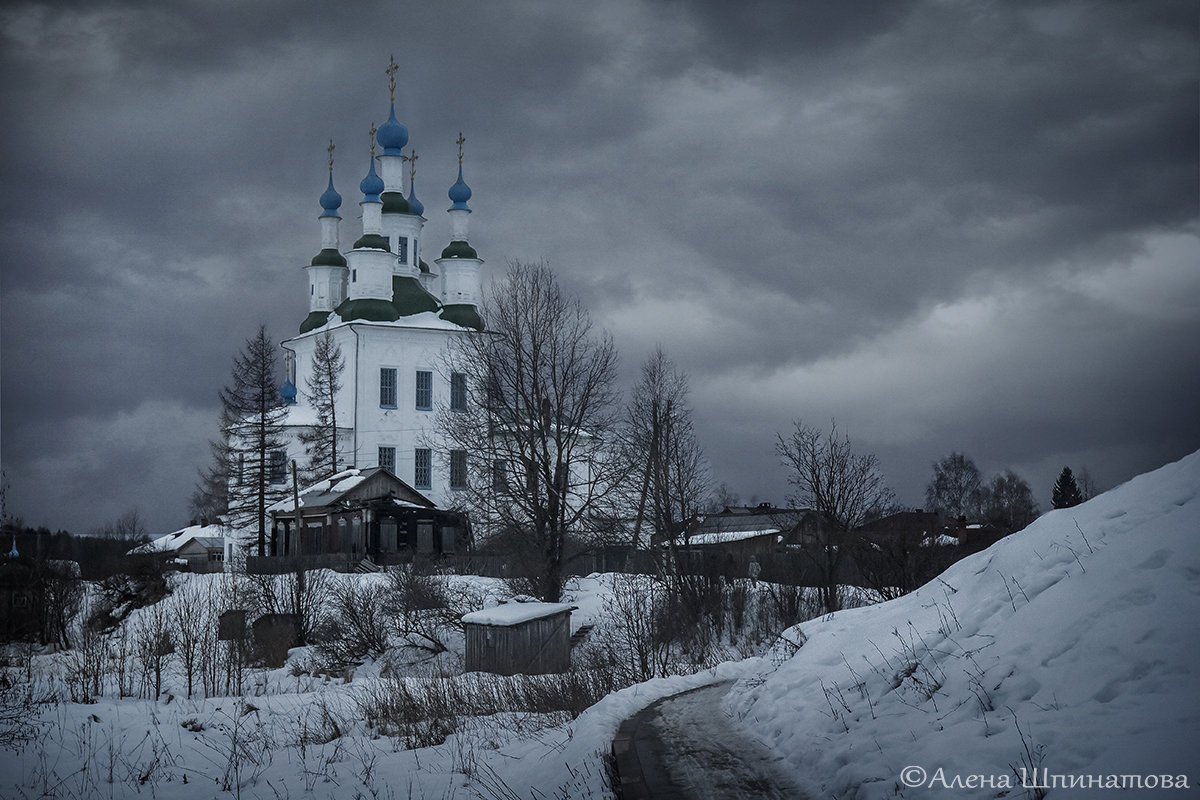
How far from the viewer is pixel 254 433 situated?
45.8 m

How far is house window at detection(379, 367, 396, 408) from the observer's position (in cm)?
5359

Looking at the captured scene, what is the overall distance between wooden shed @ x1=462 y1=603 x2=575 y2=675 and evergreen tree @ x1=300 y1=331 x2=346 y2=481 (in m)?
30.3

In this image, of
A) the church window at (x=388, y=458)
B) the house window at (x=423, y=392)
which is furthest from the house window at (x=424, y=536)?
the house window at (x=423, y=392)

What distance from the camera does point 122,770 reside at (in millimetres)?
12922

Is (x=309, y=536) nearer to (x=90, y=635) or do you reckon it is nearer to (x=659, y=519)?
(x=659, y=519)

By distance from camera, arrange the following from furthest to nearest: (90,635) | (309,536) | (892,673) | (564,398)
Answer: (309,536) < (564,398) < (90,635) < (892,673)

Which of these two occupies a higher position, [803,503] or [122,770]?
[803,503]

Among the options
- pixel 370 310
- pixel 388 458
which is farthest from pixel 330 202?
pixel 388 458

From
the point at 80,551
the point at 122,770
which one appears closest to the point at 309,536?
the point at 80,551

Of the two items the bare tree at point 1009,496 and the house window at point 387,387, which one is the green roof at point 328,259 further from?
the bare tree at point 1009,496

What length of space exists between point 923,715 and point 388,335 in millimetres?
48260

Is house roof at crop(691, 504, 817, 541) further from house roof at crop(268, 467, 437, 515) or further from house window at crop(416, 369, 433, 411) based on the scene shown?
house window at crop(416, 369, 433, 411)

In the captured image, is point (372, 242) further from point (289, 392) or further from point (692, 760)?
point (692, 760)

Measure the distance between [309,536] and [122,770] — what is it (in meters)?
29.7
